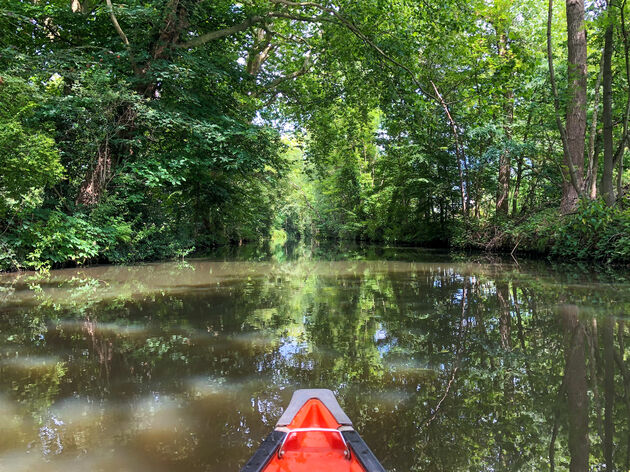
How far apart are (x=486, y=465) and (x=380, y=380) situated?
1.10 metres

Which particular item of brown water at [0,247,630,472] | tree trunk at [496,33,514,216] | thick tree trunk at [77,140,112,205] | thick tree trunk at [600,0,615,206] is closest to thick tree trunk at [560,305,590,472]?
brown water at [0,247,630,472]

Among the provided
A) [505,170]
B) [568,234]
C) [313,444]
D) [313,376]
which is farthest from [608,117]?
[313,444]

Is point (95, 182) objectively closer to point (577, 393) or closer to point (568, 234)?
point (577, 393)

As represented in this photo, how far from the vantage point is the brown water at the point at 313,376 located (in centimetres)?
205

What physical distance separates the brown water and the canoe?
313 millimetres

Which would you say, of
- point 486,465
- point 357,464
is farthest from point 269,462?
point 486,465

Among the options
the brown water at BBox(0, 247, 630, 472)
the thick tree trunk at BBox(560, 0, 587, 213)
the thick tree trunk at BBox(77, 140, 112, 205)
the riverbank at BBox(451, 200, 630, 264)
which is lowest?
the brown water at BBox(0, 247, 630, 472)

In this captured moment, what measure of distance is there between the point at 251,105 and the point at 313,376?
504 inches

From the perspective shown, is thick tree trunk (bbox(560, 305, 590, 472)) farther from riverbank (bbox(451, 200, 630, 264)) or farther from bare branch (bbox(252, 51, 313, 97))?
bare branch (bbox(252, 51, 313, 97))

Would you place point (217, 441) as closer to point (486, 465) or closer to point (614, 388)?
point (486, 465)

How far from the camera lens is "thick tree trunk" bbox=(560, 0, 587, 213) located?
9.96m

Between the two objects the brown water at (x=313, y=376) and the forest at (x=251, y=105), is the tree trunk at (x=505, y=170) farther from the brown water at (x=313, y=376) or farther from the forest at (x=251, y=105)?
the brown water at (x=313, y=376)

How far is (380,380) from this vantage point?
298cm

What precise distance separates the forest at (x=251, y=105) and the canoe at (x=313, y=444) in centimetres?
517
